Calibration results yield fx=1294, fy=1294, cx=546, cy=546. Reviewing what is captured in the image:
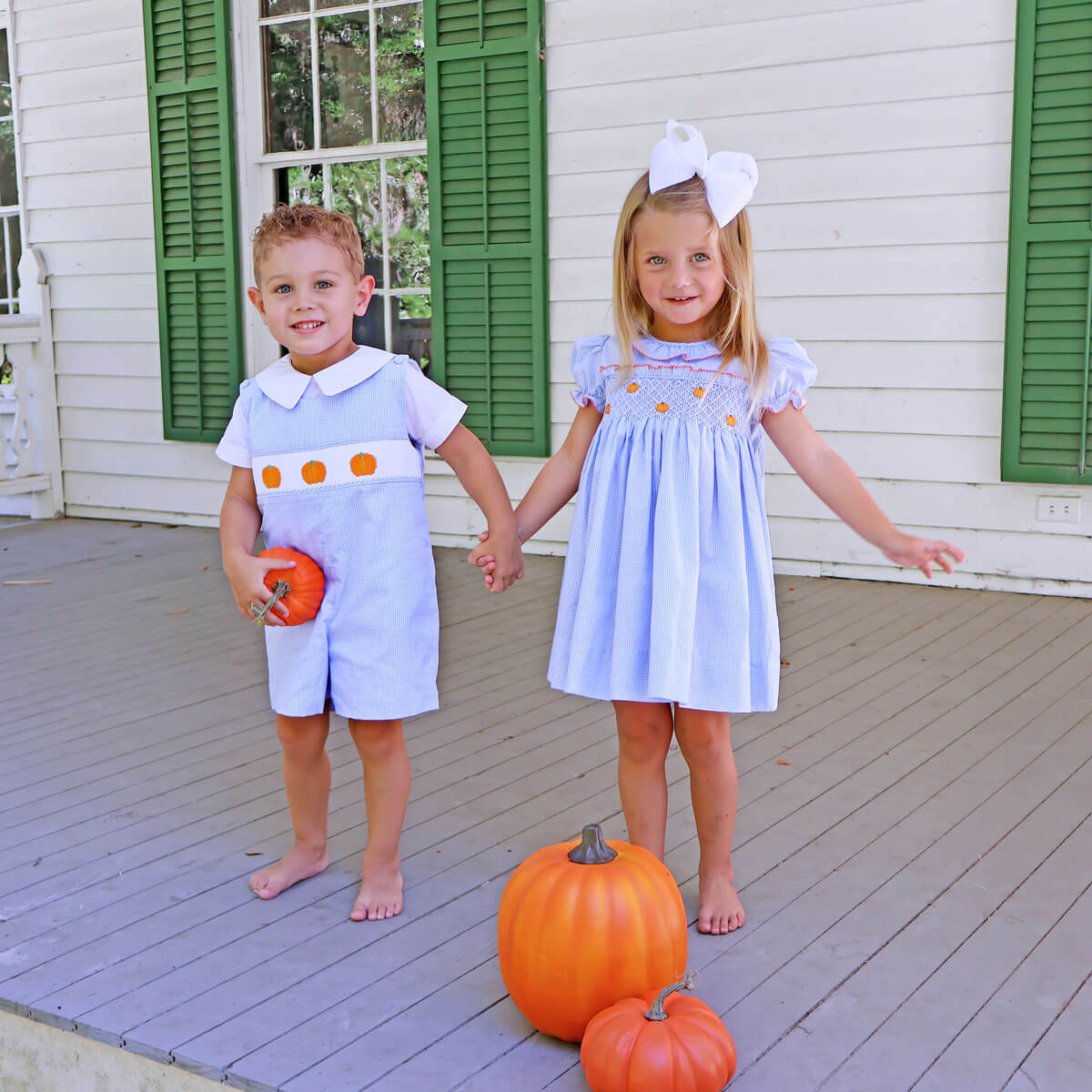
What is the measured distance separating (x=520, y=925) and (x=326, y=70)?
197 inches

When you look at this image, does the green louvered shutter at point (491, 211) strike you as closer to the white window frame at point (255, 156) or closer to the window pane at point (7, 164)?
the white window frame at point (255, 156)

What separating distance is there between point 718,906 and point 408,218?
170 inches

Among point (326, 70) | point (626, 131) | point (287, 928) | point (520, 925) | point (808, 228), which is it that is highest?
point (326, 70)

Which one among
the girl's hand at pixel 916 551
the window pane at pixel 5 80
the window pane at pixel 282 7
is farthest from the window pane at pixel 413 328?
the girl's hand at pixel 916 551

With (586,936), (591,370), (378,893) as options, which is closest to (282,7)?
(591,370)

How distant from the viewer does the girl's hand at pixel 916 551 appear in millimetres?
1948

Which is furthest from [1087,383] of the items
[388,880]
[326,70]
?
[326,70]

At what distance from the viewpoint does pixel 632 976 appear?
1758mm

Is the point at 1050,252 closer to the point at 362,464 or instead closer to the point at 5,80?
the point at 362,464

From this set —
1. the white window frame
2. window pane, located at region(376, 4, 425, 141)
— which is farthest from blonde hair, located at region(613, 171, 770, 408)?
window pane, located at region(376, 4, 425, 141)

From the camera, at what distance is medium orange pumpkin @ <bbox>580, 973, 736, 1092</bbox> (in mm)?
1575

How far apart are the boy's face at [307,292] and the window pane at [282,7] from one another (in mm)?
4356

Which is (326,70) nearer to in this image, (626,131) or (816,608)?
(626,131)

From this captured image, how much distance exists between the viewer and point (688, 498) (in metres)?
2.01
